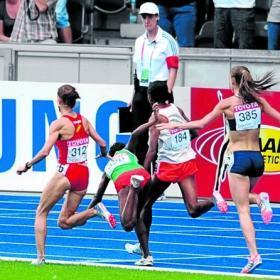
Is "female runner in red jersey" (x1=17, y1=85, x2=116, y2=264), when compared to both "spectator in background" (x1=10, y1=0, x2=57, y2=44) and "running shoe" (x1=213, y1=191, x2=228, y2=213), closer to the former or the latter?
"running shoe" (x1=213, y1=191, x2=228, y2=213)

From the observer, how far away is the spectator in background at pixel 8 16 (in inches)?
886

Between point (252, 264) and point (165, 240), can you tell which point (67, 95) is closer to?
point (252, 264)

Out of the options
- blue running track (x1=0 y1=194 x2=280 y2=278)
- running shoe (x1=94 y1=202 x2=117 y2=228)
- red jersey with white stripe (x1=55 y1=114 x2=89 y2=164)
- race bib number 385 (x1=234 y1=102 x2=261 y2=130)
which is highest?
race bib number 385 (x1=234 y1=102 x2=261 y2=130)

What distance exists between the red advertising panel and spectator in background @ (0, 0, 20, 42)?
4461 mm

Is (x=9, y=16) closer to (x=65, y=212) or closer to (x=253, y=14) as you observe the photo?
(x=253, y=14)

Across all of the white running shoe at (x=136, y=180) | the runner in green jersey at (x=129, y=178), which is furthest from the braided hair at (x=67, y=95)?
the white running shoe at (x=136, y=180)

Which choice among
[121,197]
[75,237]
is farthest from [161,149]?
[75,237]

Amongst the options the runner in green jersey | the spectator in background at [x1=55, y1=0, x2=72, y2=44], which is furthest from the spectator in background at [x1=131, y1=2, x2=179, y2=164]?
the spectator in background at [x1=55, y1=0, x2=72, y2=44]

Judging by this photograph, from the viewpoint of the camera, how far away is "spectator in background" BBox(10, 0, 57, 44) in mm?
21828

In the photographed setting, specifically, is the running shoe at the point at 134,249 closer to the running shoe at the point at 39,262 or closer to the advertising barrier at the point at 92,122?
the running shoe at the point at 39,262

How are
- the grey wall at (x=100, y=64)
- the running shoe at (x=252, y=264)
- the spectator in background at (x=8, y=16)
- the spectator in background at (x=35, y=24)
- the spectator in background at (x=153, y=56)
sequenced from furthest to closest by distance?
1. the spectator in background at (x=8, y=16)
2. the spectator in background at (x=35, y=24)
3. the grey wall at (x=100, y=64)
4. the spectator in background at (x=153, y=56)
5. the running shoe at (x=252, y=264)

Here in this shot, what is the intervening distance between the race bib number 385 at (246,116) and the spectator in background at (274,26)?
6653 millimetres

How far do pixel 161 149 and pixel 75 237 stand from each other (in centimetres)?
208

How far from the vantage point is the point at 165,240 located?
53.8 ft
